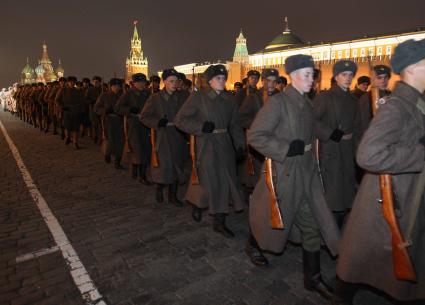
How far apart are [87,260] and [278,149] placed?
261 centimetres

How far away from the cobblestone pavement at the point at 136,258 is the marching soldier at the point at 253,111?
1211 mm

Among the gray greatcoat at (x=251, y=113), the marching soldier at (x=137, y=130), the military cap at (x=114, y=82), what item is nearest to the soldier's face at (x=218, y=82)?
the gray greatcoat at (x=251, y=113)

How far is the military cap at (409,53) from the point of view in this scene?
7.43 feet

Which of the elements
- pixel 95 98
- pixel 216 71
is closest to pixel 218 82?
pixel 216 71

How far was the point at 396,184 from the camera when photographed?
243 centimetres

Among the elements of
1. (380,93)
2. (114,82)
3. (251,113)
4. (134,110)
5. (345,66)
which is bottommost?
(251,113)

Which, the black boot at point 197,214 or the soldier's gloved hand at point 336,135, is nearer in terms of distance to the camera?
the soldier's gloved hand at point 336,135

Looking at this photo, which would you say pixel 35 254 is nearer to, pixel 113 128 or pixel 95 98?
pixel 113 128

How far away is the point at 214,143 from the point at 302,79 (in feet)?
5.90

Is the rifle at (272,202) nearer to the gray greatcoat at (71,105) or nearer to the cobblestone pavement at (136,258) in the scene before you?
the cobblestone pavement at (136,258)

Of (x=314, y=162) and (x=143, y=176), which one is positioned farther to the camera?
(x=143, y=176)

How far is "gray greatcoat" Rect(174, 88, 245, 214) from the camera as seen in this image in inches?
186

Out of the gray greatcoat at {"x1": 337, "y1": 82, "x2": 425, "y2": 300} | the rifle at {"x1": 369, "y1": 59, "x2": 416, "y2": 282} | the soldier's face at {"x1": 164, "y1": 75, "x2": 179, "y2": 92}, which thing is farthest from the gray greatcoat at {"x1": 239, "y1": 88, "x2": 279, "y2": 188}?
the rifle at {"x1": 369, "y1": 59, "x2": 416, "y2": 282}

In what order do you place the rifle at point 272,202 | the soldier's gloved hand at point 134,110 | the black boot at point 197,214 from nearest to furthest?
the rifle at point 272,202
the black boot at point 197,214
the soldier's gloved hand at point 134,110
